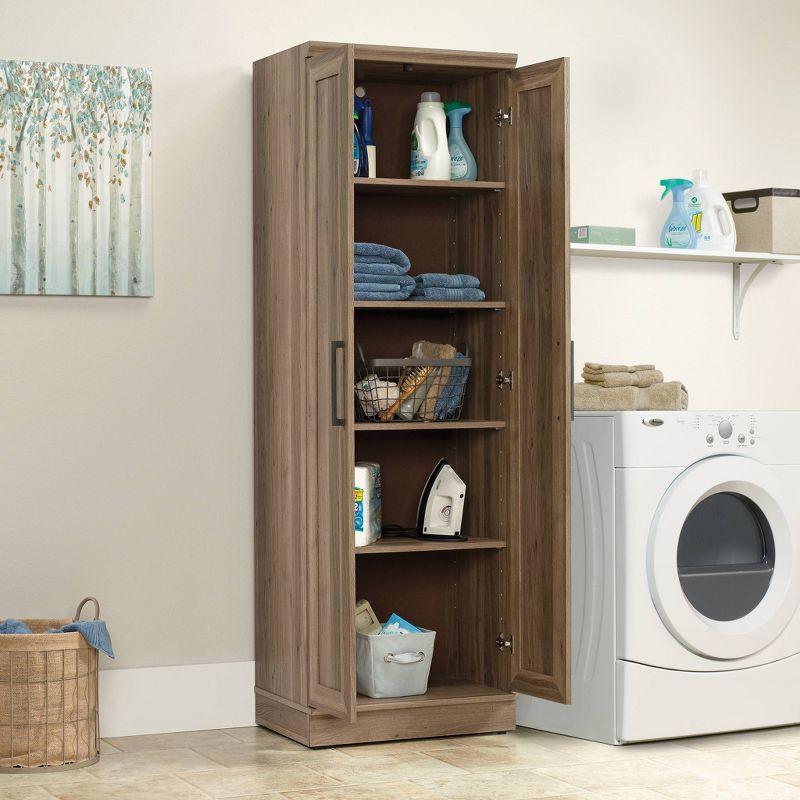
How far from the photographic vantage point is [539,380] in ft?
10.4

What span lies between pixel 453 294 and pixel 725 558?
3.19ft

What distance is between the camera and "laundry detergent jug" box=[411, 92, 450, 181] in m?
3.28

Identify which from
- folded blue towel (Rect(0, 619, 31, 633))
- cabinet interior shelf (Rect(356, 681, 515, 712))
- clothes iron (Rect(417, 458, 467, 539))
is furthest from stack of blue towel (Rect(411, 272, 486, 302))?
folded blue towel (Rect(0, 619, 31, 633))

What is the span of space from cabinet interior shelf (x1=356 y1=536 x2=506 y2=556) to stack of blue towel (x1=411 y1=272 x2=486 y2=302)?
0.63 m

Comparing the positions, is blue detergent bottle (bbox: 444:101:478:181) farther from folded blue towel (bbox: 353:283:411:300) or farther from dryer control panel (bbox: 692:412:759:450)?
dryer control panel (bbox: 692:412:759:450)

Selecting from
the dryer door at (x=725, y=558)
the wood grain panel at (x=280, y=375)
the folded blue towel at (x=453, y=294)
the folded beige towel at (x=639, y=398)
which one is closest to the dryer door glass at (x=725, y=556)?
the dryer door at (x=725, y=558)

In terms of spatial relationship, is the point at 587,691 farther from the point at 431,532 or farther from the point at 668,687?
the point at 431,532

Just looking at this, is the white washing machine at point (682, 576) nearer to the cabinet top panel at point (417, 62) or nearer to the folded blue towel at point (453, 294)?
the folded blue towel at point (453, 294)

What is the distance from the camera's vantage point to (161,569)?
3.35 m

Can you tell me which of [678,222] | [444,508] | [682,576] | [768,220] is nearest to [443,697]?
[444,508]

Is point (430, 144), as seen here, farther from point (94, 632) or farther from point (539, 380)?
point (94, 632)

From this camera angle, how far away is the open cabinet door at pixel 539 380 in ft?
10.0

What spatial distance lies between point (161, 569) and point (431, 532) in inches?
28.4

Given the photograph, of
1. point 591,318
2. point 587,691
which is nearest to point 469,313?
point 591,318
